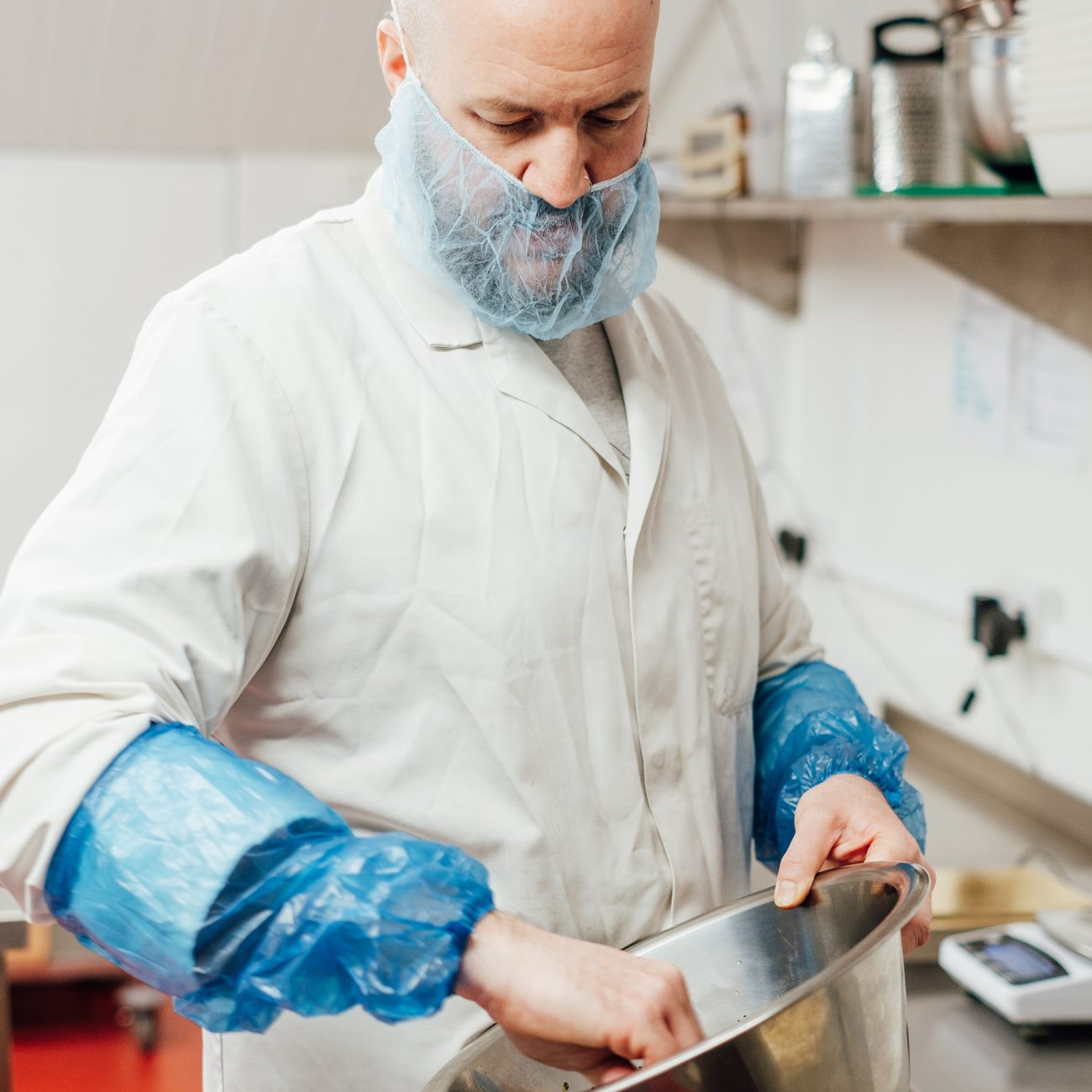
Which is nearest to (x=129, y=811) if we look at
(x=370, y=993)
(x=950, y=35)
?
(x=370, y=993)

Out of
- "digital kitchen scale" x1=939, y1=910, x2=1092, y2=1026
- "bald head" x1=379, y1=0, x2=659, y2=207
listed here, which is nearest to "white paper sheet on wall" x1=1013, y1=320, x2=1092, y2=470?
"digital kitchen scale" x1=939, y1=910, x2=1092, y2=1026

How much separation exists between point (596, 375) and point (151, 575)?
1.39ft

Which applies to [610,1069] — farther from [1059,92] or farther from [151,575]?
[1059,92]

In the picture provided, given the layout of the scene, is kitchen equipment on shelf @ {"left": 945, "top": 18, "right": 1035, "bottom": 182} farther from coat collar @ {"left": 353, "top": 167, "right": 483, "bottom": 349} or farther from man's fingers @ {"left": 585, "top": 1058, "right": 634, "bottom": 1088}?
man's fingers @ {"left": 585, "top": 1058, "right": 634, "bottom": 1088}

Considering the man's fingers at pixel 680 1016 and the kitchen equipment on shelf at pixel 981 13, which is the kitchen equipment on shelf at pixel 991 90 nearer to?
the kitchen equipment on shelf at pixel 981 13

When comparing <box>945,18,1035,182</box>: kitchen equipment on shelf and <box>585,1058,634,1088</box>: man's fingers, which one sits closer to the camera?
<box>585,1058,634,1088</box>: man's fingers

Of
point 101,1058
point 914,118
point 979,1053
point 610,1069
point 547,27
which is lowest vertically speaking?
point 101,1058

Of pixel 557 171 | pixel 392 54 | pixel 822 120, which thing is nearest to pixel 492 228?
pixel 557 171

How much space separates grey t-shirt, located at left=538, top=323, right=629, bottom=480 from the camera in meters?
1.04

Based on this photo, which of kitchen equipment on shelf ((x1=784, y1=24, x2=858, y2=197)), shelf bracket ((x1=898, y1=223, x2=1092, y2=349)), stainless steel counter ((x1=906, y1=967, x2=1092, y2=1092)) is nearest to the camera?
stainless steel counter ((x1=906, y1=967, x2=1092, y2=1092))

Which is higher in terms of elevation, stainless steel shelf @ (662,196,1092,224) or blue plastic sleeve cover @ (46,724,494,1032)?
stainless steel shelf @ (662,196,1092,224)

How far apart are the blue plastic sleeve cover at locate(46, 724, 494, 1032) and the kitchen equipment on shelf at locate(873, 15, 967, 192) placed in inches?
50.3

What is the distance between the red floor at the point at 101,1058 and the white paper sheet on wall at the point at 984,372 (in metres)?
1.69

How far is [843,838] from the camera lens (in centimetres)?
95
